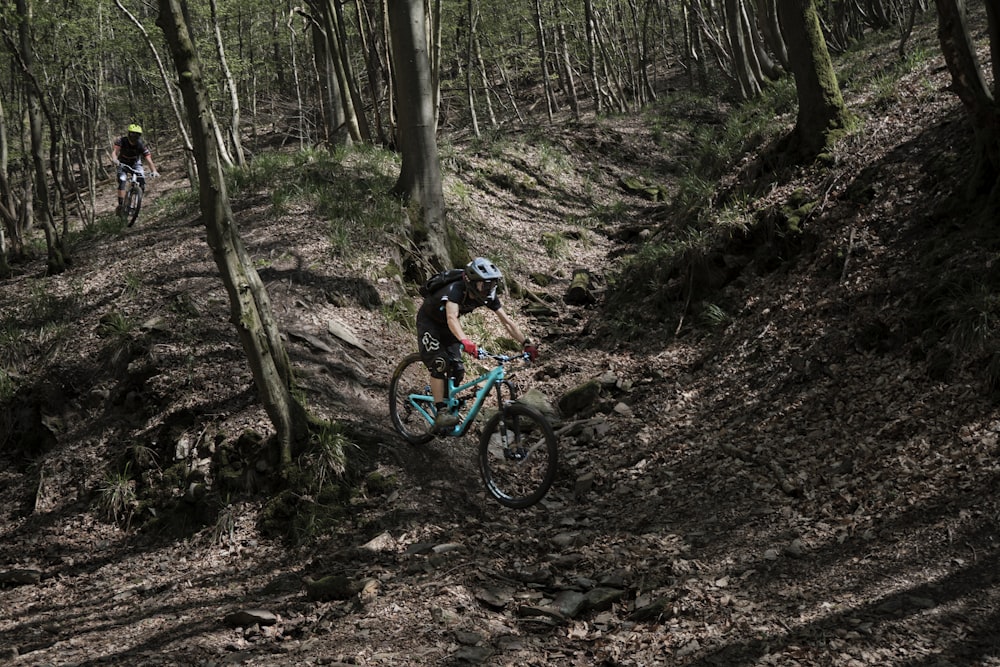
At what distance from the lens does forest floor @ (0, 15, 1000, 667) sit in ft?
13.6

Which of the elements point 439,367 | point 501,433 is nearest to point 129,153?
point 439,367

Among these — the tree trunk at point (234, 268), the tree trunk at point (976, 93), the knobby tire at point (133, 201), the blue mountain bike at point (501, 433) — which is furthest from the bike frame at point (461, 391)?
the knobby tire at point (133, 201)

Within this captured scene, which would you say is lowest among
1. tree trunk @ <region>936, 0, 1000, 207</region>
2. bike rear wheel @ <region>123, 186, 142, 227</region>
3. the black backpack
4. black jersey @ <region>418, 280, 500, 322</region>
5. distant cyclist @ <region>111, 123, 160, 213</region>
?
black jersey @ <region>418, 280, 500, 322</region>

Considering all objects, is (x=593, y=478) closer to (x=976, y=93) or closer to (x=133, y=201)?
(x=976, y=93)

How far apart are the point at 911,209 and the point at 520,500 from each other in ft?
15.9

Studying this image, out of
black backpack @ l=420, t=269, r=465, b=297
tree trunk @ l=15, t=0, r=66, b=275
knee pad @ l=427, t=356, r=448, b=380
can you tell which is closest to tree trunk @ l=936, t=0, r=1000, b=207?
black backpack @ l=420, t=269, r=465, b=297

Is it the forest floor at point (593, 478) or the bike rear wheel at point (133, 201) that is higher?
the bike rear wheel at point (133, 201)

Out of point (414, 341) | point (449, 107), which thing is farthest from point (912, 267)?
point (449, 107)

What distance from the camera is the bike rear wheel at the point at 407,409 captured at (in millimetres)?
6898

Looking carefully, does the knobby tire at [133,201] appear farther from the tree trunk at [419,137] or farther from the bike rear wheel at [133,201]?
the tree trunk at [419,137]

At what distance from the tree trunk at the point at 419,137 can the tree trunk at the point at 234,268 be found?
3.69 meters

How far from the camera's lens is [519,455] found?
5895 millimetres

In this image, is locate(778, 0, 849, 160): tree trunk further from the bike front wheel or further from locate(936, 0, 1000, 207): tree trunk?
the bike front wheel

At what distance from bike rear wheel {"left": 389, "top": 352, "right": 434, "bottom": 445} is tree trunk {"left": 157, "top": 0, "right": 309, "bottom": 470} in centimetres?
100
